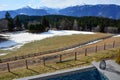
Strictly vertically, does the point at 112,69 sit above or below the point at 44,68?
above

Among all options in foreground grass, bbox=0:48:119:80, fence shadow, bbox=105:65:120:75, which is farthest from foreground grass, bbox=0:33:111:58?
fence shadow, bbox=105:65:120:75

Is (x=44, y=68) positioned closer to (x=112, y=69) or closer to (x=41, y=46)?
(x=112, y=69)

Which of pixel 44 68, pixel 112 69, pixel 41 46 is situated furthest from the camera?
pixel 41 46

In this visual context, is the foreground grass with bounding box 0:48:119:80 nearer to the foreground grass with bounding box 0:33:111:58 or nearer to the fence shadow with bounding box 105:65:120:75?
the fence shadow with bounding box 105:65:120:75

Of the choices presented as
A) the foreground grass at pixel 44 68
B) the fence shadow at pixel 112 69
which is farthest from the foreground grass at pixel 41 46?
the fence shadow at pixel 112 69

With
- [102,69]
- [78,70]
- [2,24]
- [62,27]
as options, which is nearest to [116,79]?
[102,69]

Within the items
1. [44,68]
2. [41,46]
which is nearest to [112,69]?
[44,68]

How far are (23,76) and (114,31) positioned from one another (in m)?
89.9

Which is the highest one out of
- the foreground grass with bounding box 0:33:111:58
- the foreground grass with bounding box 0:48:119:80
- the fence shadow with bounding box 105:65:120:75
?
the fence shadow with bounding box 105:65:120:75

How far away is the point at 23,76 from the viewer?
67.8 feet

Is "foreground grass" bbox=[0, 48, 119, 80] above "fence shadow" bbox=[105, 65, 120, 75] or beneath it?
beneath

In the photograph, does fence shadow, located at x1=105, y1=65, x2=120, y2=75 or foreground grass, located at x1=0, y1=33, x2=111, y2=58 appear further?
foreground grass, located at x1=0, y1=33, x2=111, y2=58

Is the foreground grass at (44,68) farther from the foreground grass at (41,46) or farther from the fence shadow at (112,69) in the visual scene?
the foreground grass at (41,46)

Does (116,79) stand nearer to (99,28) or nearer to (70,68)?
(70,68)
